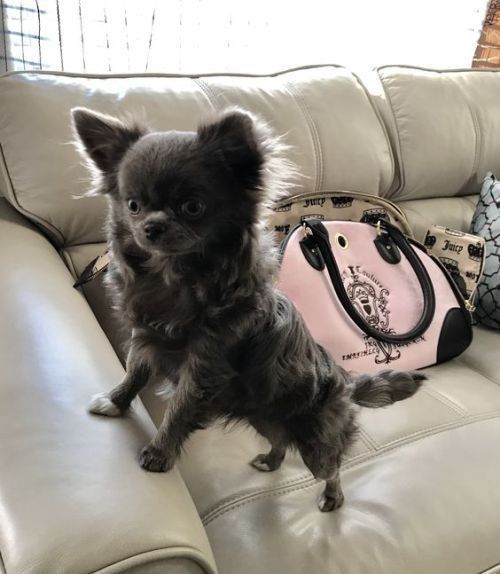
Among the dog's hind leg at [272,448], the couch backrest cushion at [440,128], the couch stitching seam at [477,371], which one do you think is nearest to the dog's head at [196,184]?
the dog's hind leg at [272,448]

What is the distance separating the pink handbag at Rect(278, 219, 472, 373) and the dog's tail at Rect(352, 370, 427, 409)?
0.24 metres

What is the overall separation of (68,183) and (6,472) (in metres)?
0.75

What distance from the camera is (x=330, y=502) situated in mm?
992

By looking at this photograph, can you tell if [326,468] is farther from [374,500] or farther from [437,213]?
[437,213]

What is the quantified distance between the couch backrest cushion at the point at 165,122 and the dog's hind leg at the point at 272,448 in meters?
0.64

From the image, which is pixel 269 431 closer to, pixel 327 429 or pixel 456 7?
pixel 327 429

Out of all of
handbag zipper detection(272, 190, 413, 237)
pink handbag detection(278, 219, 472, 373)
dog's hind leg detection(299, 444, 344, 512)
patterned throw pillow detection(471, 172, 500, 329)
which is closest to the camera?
dog's hind leg detection(299, 444, 344, 512)

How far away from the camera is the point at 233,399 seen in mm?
939

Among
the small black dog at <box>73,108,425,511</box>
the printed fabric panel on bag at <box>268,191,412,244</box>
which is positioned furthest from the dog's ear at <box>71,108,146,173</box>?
the printed fabric panel on bag at <box>268,191,412,244</box>

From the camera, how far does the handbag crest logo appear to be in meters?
1.40

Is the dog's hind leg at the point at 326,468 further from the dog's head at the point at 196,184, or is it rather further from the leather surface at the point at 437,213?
the leather surface at the point at 437,213

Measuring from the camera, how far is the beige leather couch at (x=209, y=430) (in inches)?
25.4

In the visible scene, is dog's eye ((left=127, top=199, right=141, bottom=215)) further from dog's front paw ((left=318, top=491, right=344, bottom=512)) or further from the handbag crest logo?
the handbag crest logo

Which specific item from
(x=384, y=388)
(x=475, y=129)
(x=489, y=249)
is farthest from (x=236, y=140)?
(x=475, y=129)
